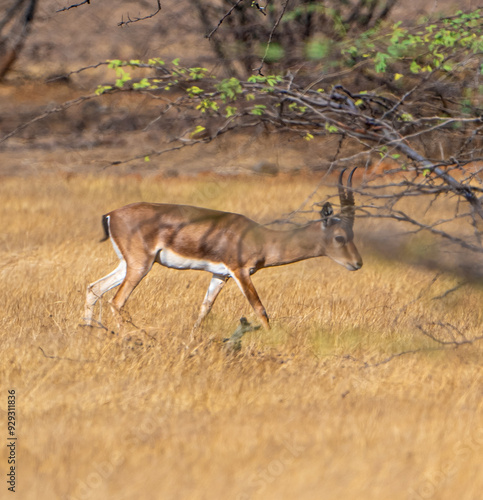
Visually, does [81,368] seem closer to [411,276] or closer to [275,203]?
[411,276]

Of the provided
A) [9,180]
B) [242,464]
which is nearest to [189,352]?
[242,464]

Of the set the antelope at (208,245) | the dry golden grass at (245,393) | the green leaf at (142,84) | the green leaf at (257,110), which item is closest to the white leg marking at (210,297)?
the antelope at (208,245)

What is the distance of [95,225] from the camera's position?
13.0m

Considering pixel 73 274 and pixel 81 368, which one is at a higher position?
pixel 73 274

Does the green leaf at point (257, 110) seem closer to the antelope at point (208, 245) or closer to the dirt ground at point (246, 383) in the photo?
the dirt ground at point (246, 383)

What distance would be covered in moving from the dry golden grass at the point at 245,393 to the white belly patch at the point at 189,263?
52cm

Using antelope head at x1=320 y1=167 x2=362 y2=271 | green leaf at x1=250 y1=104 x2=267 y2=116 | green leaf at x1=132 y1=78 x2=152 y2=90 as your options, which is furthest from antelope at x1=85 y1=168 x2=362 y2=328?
green leaf at x1=132 y1=78 x2=152 y2=90

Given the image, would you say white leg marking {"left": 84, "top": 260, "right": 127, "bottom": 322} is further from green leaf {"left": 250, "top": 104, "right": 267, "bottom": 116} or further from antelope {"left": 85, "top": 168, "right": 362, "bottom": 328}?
green leaf {"left": 250, "top": 104, "right": 267, "bottom": 116}

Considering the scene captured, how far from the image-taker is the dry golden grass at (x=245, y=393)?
4316 millimetres

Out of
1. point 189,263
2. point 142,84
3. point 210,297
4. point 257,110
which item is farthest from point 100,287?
point 257,110

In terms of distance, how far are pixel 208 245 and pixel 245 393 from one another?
1975 millimetres

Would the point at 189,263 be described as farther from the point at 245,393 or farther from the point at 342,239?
the point at 245,393

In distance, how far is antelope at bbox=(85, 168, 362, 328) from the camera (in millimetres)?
7258

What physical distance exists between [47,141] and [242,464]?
63.3 ft
